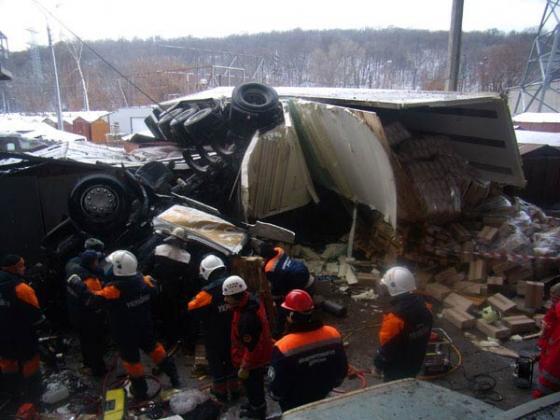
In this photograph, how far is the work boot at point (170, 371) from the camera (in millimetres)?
4484

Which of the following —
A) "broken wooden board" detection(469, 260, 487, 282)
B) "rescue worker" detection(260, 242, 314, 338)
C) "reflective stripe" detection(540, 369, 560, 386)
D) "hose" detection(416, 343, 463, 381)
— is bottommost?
"hose" detection(416, 343, 463, 381)

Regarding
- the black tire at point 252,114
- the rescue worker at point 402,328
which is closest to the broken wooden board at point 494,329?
the rescue worker at point 402,328

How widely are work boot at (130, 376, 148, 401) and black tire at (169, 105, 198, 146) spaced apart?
5238 mm

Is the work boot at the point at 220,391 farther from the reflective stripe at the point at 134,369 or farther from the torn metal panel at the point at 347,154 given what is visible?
the torn metal panel at the point at 347,154

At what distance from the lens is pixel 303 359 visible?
9.59 ft

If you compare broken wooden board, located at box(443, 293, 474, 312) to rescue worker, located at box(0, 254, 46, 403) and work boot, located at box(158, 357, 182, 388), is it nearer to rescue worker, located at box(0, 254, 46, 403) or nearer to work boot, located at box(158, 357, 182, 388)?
work boot, located at box(158, 357, 182, 388)

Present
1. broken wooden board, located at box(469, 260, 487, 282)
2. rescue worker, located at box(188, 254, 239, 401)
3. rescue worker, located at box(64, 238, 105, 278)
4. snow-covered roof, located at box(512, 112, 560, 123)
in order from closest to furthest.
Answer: rescue worker, located at box(188, 254, 239, 401) → rescue worker, located at box(64, 238, 105, 278) → broken wooden board, located at box(469, 260, 487, 282) → snow-covered roof, located at box(512, 112, 560, 123)

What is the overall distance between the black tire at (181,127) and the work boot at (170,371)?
16.6 ft

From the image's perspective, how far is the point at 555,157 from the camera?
10.3 meters

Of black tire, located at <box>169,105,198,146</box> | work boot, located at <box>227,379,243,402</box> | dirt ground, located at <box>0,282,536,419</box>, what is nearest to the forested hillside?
black tire, located at <box>169,105,198,146</box>

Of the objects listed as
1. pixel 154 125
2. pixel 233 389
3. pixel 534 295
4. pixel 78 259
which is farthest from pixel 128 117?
pixel 534 295

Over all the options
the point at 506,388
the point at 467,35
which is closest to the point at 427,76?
the point at 467,35

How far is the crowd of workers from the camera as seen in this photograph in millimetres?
2996

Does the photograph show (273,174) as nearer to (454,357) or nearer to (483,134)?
(483,134)
